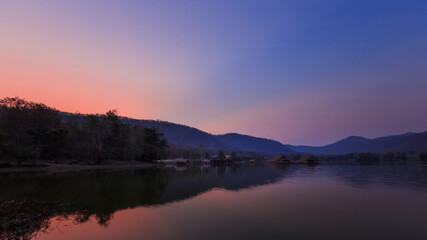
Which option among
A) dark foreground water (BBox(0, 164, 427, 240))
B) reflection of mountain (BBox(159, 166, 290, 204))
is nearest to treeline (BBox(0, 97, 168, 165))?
reflection of mountain (BBox(159, 166, 290, 204))

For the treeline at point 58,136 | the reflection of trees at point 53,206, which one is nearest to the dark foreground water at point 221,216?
the reflection of trees at point 53,206

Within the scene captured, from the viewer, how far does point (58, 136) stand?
64938mm

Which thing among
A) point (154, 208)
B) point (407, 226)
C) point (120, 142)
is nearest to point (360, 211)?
point (407, 226)

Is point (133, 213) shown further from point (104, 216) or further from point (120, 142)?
point (120, 142)

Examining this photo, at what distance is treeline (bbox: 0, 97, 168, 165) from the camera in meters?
58.7

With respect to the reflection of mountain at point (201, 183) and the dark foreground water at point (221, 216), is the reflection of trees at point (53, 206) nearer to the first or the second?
the dark foreground water at point (221, 216)

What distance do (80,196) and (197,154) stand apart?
6618 inches

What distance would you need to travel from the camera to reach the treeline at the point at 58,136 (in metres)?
58.7

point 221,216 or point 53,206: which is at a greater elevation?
point 53,206

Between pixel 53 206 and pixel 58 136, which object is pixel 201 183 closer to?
pixel 53 206

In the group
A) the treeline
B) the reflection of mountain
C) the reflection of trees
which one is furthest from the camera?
the treeline

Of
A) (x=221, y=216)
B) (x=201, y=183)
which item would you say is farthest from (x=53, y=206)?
(x=201, y=183)

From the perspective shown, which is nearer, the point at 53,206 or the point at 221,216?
the point at 221,216

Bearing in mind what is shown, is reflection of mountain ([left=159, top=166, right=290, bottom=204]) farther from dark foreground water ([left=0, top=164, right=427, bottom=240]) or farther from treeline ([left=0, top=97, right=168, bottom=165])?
treeline ([left=0, top=97, right=168, bottom=165])
